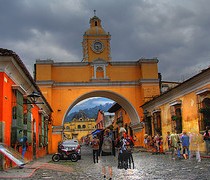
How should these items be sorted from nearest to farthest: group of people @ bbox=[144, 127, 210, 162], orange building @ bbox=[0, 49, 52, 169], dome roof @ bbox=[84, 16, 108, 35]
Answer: orange building @ bbox=[0, 49, 52, 169]
group of people @ bbox=[144, 127, 210, 162]
dome roof @ bbox=[84, 16, 108, 35]

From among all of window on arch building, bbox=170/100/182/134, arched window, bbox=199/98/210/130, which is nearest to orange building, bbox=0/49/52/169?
arched window, bbox=199/98/210/130

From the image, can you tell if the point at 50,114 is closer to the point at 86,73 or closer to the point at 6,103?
the point at 86,73

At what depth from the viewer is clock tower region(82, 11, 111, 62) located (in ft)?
111

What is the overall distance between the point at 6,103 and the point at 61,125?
732 inches

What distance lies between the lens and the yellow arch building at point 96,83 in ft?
96.6

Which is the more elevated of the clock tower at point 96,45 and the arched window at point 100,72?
the clock tower at point 96,45

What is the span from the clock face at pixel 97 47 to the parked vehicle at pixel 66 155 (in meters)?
17.9

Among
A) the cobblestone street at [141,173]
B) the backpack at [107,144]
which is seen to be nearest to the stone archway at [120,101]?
the cobblestone street at [141,173]

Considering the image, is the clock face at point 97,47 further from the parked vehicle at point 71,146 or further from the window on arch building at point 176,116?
the parked vehicle at point 71,146

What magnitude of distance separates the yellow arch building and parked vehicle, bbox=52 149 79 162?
11221 millimetres

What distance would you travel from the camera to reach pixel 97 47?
34.2 metres

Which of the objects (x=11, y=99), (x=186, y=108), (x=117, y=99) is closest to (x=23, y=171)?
(x=11, y=99)

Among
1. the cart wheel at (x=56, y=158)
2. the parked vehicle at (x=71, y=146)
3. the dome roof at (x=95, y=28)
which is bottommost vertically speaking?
the cart wheel at (x=56, y=158)

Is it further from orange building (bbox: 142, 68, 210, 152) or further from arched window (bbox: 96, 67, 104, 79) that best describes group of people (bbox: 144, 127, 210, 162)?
arched window (bbox: 96, 67, 104, 79)
